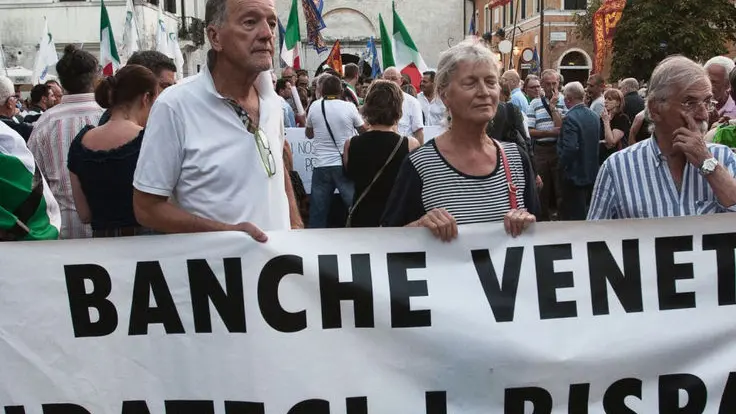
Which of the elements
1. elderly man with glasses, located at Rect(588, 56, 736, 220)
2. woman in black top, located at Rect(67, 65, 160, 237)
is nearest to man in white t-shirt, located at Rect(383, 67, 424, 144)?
woman in black top, located at Rect(67, 65, 160, 237)

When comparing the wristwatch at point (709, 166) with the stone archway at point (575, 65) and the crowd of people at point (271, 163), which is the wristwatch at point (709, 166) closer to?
the crowd of people at point (271, 163)

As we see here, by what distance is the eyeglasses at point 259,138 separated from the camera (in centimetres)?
321

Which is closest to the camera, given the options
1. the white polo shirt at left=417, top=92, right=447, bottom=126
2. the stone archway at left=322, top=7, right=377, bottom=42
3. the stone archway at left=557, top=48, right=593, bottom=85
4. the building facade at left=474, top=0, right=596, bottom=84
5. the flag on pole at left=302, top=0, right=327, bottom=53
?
the white polo shirt at left=417, top=92, right=447, bottom=126

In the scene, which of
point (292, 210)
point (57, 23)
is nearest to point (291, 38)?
point (292, 210)

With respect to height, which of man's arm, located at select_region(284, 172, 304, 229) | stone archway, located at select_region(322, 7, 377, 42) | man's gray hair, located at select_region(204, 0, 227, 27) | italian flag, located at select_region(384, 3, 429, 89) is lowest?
man's arm, located at select_region(284, 172, 304, 229)

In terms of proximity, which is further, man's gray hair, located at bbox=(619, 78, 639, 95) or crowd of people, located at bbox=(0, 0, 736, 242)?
man's gray hair, located at bbox=(619, 78, 639, 95)

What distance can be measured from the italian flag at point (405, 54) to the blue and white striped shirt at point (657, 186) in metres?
9.60

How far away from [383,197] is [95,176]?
242 centimetres

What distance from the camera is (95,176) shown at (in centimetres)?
434

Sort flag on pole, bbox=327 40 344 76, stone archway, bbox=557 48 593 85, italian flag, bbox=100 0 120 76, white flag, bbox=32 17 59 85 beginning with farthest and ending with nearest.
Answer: stone archway, bbox=557 48 593 85 < flag on pole, bbox=327 40 344 76 < white flag, bbox=32 17 59 85 < italian flag, bbox=100 0 120 76

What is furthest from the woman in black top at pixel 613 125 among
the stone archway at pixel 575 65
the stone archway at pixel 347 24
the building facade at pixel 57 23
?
the stone archway at pixel 347 24

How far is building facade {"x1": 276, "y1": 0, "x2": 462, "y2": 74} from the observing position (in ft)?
180

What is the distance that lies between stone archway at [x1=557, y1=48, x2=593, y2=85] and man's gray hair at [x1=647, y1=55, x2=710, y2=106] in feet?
142

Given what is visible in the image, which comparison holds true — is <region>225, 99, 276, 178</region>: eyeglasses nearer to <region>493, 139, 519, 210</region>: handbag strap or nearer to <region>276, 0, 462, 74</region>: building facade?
<region>493, 139, 519, 210</region>: handbag strap
